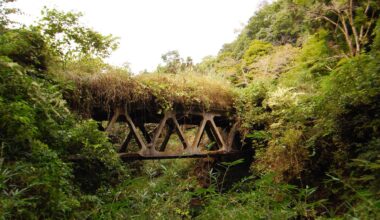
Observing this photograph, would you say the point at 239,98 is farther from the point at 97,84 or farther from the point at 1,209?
the point at 1,209

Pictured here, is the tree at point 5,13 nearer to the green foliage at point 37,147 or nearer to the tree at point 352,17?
the green foliage at point 37,147

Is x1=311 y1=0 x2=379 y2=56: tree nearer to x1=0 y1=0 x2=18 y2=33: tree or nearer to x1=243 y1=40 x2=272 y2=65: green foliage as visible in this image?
x1=243 y1=40 x2=272 y2=65: green foliage

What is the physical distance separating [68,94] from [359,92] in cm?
528

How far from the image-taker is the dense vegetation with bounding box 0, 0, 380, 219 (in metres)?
2.41

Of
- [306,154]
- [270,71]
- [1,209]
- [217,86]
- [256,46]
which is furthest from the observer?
[256,46]

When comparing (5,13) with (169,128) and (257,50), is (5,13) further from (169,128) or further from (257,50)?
(257,50)

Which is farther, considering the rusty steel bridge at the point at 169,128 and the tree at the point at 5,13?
the rusty steel bridge at the point at 169,128

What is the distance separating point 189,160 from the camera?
11.0 metres

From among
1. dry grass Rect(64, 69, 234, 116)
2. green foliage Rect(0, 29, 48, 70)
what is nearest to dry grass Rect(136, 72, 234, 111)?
dry grass Rect(64, 69, 234, 116)

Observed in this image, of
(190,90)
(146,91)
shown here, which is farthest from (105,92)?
(190,90)

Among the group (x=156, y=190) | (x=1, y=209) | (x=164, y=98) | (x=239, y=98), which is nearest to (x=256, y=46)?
(x=239, y=98)

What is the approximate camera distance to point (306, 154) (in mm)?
5676

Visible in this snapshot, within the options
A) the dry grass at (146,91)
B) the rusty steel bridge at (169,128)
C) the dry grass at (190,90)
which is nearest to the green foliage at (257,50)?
the rusty steel bridge at (169,128)

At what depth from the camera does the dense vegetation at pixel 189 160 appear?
2.41m
